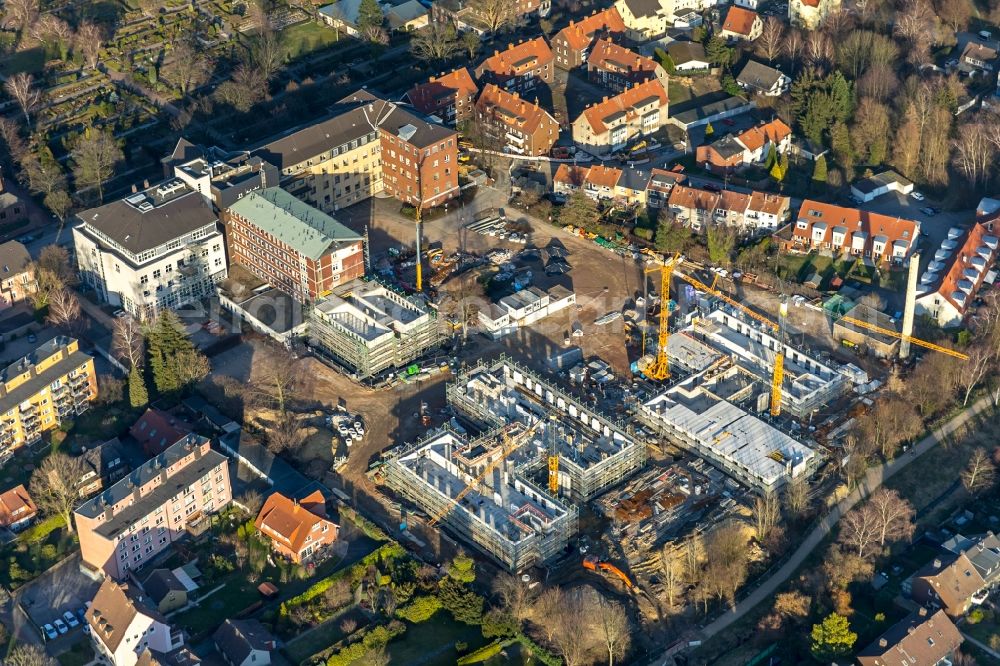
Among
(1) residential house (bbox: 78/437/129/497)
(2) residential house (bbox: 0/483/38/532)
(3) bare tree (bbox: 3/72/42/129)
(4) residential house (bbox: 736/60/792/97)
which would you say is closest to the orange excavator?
(1) residential house (bbox: 78/437/129/497)

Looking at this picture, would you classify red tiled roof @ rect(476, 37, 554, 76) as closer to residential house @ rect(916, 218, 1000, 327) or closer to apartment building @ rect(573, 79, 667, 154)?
apartment building @ rect(573, 79, 667, 154)

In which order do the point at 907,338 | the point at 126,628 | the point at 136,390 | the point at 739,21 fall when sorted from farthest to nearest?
the point at 739,21 < the point at 907,338 < the point at 136,390 < the point at 126,628

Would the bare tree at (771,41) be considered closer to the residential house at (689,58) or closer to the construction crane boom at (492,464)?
the residential house at (689,58)

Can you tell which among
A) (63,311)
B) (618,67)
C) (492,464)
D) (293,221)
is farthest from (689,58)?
(63,311)

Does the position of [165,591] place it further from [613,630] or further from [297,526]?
[613,630]

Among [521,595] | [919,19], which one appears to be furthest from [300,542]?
[919,19]

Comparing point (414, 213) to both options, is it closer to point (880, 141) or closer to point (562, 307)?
point (562, 307)
